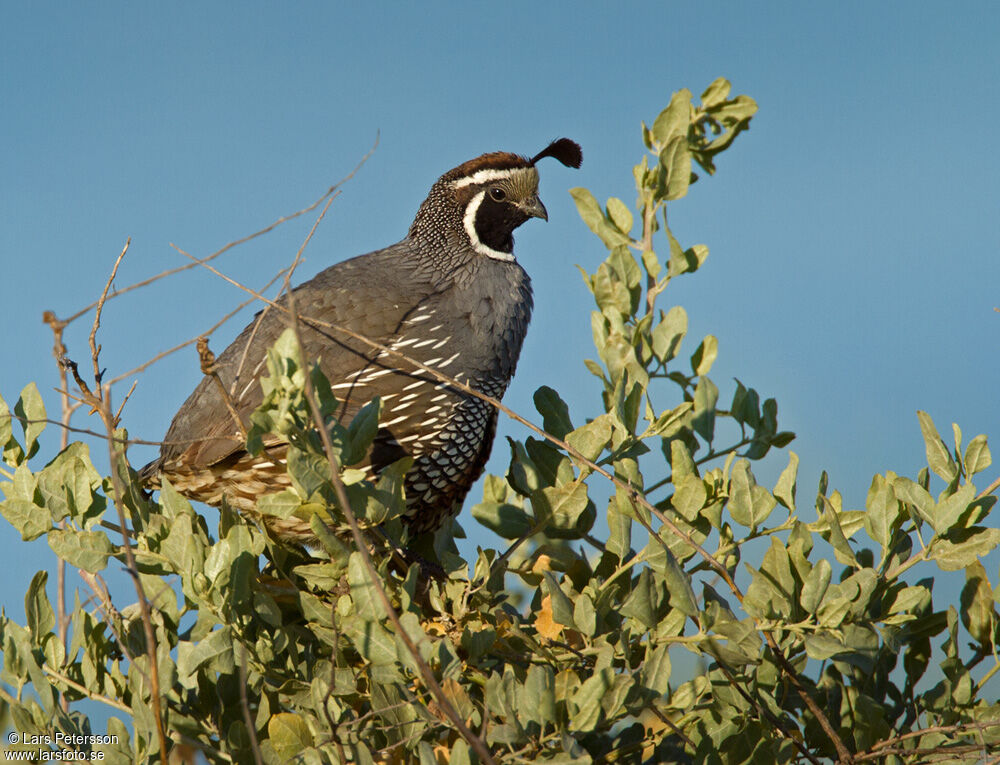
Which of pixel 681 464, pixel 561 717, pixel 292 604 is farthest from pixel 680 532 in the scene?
pixel 292 604

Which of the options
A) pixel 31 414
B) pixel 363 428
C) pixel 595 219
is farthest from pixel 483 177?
pixel 363 428

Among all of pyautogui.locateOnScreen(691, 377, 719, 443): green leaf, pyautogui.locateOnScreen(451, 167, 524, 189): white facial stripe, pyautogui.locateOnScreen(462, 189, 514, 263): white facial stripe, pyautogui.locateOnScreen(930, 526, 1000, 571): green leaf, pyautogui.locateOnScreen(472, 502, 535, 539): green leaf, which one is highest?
pyautogui.locateOnScreen(451, 167, 524, 189): white facial stripe

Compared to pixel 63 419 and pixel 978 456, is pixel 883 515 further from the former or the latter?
pixel 63 419

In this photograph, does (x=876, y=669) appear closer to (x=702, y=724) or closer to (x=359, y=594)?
(x=702, y=724)

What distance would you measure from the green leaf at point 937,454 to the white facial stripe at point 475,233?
1.99 metres

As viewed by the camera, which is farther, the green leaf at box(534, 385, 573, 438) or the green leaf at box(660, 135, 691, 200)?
the green leaf at box(534, 385, 573, 438)

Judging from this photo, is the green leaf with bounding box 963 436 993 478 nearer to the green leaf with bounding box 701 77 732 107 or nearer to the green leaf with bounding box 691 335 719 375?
the green leaf with bounding box 691 335 719 375

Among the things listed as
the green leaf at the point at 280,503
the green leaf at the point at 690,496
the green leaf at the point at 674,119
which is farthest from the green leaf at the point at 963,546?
the green leaf at the point at 280,503

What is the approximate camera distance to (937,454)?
2.19 metres

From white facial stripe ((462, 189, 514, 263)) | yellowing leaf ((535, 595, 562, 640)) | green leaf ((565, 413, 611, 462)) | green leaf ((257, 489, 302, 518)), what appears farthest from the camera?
white facial stripe ((462, 189, 514, 263))

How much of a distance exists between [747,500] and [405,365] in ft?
4.65

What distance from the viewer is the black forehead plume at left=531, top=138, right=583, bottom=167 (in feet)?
13.7

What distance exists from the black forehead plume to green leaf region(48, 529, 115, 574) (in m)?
2.52

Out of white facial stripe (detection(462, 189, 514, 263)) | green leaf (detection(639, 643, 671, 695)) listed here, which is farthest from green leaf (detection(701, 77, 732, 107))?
white facial stripe (detection(462, 189, 514, 263))
